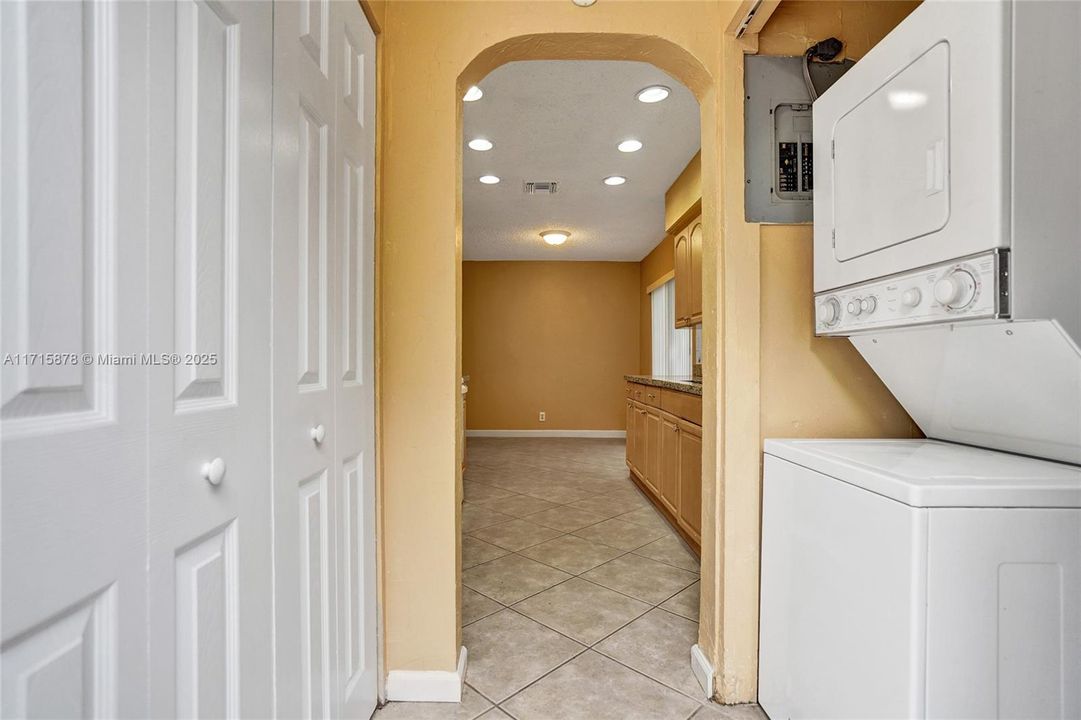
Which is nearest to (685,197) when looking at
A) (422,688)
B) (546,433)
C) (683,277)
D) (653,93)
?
(683,277)

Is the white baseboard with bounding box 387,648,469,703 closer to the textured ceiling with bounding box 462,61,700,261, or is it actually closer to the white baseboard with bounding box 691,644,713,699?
the white baseboard with bounding box 691,644,713,699

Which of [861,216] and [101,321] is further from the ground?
[861,216]

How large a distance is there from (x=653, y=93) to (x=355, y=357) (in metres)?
2.33

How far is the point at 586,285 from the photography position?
796cm

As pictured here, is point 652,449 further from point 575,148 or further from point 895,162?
point 895,162

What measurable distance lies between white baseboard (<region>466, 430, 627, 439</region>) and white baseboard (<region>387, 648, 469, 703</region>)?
620 cm

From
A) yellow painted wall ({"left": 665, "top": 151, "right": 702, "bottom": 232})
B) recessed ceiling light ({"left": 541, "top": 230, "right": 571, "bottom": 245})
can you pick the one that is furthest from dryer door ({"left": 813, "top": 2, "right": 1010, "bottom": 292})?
recessed ceiling light ({"left": 541, "top": 230, "right": 571, "bottom": 245})

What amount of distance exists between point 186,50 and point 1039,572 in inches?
66.6

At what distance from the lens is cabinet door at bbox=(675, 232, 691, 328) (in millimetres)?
4375

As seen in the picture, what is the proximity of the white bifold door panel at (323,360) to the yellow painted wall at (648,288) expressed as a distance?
5.26 metres

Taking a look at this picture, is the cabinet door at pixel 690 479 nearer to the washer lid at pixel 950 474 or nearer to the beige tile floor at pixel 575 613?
the beige tile floor at pixel 575 613

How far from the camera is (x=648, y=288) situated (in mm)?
7289

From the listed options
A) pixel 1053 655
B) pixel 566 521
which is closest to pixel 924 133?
pixel 1053 655

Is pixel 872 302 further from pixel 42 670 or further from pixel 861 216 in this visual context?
pixel 42 670
